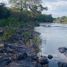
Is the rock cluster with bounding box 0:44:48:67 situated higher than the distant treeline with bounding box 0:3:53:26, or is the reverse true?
the rock cluster with bounding box 0:44:48:67

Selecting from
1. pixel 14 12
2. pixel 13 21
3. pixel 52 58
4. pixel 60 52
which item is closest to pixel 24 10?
pixel 14 12

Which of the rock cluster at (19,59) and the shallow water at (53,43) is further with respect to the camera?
the shallow water at (53,43)

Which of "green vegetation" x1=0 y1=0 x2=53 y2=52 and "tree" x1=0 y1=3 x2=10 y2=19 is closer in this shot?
"green vegetation" x1=0 y1=0 x2=53 y2=52

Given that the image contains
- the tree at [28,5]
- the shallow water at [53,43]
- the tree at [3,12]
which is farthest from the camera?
the tree at [28,5]

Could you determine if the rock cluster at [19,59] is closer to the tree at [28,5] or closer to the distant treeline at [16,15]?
the distant treeline at [16,15]

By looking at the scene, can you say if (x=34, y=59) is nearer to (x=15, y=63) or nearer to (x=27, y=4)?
(x=15, y=63)

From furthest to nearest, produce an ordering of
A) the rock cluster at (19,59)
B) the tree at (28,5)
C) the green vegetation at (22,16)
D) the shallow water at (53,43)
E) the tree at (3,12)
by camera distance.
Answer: the tree at (28,5) → the tree at (3,12) → the green vegetation at (22,16) → the shallow water at (53,43) → the rock cluster at (19,59)

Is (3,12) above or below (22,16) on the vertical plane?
above

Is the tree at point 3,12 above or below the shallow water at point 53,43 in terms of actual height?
above

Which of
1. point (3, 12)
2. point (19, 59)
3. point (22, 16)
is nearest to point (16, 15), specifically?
point (22, 16)

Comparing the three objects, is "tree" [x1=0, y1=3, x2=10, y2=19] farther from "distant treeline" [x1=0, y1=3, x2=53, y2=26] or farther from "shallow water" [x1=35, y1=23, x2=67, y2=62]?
"shallow water" [x1=35, y1=23, x2=67, y2=62]

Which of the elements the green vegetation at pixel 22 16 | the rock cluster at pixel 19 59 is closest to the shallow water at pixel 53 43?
the rock cluster at pixel 19 59

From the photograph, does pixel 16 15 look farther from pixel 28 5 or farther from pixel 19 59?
pixel 19 59

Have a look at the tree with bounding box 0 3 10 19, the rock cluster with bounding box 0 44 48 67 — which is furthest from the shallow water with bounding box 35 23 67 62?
the tree with bounding box 0 3 10 19
